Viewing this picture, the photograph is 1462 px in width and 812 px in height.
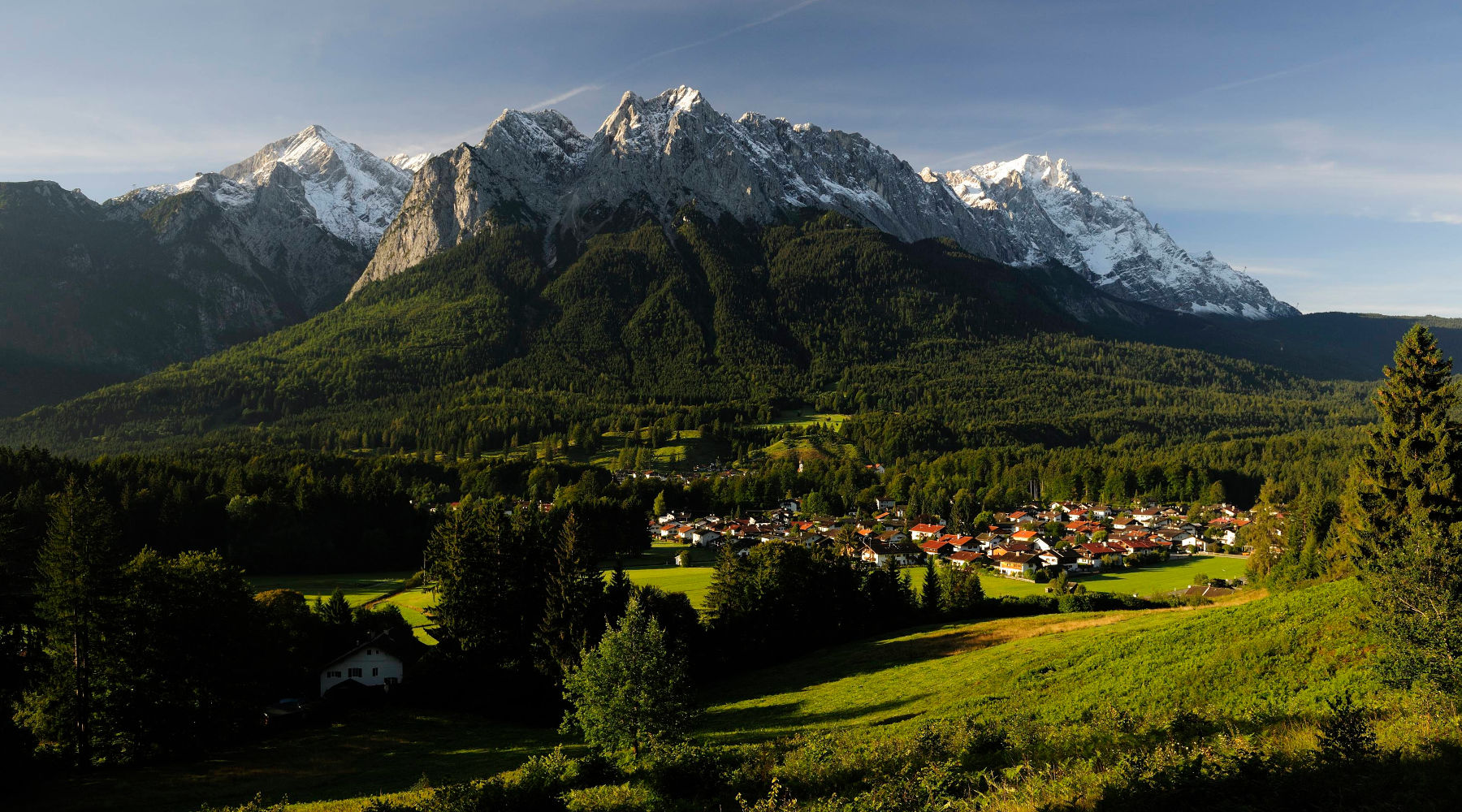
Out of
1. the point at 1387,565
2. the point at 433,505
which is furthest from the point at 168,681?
the point at 433,505

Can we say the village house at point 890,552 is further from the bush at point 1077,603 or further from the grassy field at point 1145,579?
the bush at point 1077,603

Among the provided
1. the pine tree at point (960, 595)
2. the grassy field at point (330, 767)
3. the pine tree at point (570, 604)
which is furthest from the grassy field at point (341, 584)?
the pine tree at point (960, 595)

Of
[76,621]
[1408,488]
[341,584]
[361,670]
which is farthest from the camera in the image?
[341,584]

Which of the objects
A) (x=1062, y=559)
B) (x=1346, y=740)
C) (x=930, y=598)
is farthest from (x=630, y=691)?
(x=1062, y=559)

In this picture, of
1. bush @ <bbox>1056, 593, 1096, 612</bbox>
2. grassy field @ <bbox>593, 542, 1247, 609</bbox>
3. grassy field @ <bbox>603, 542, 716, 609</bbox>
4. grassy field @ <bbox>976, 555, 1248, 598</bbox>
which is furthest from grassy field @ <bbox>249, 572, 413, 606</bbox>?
bush @ <bbox>1056, 593, 1096, 612</bbox>

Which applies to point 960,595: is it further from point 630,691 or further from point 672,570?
point 630,691

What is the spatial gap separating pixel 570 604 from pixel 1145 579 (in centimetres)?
6874

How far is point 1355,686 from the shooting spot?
18.8m

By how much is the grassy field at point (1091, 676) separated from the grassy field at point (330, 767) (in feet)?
32.4

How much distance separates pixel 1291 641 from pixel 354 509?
95.5m

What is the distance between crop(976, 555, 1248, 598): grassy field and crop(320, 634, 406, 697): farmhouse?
53527mm

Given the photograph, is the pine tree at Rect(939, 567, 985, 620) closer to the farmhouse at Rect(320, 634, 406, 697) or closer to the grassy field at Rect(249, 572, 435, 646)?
the grassy field at Rect(249, 572, 435, 646)

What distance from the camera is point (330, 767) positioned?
2903 centimetres

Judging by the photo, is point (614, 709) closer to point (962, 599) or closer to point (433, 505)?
point (962, 599)
